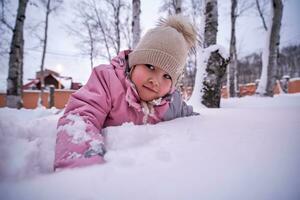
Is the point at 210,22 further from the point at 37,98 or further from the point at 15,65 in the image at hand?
the point at 37,98

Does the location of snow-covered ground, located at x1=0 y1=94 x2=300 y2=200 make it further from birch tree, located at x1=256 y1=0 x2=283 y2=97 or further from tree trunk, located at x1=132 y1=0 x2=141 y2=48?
birch tree, located at x1=256 y1=0 x2=283 y2=97

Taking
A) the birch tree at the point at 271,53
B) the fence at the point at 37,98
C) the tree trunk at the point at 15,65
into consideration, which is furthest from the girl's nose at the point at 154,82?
the fence at the point at 37,98

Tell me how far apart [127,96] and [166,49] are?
39 centimetres

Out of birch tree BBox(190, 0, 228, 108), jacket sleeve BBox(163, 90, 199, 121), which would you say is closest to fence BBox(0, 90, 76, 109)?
birch tree BBox(190, 0, 228, 108)

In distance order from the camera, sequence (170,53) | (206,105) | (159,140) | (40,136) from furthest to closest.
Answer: (206,105)
(170,53)
(40,136)
(159,140)

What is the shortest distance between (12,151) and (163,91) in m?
0.71

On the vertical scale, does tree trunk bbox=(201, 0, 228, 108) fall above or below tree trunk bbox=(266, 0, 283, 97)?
below

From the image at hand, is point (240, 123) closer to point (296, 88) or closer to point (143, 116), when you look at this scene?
point (143, 116)

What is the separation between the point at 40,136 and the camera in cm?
91

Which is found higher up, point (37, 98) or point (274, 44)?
point (274, 44)

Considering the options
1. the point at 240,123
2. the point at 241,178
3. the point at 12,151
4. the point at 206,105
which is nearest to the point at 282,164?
the point at 241,178

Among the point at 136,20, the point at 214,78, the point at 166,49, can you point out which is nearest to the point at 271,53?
the point at 136,20

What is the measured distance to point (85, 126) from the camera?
788mm

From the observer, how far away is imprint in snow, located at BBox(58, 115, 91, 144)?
28.3 inches
